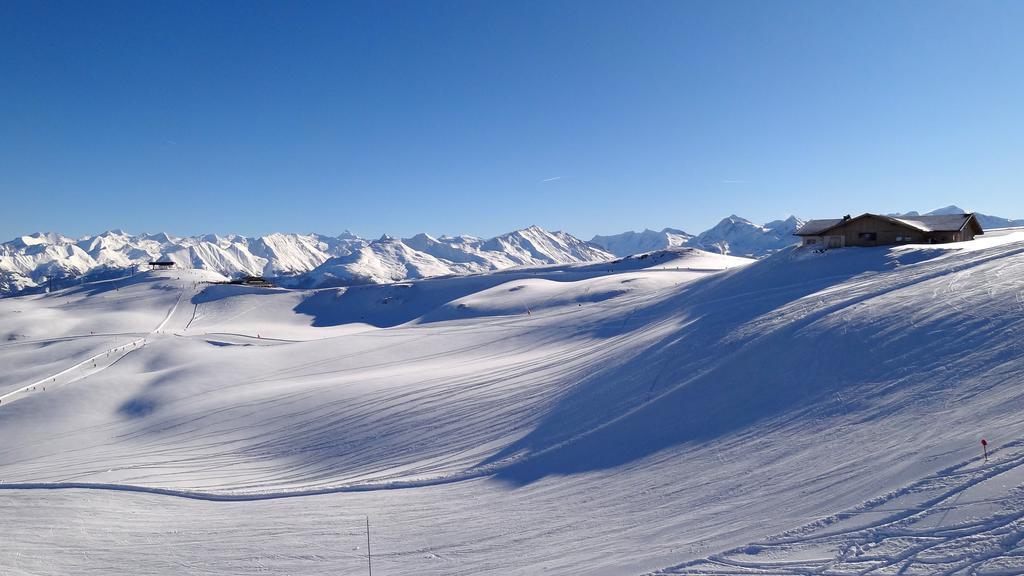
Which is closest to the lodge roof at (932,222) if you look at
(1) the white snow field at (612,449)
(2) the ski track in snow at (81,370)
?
(1) the white snow field at (612,449)

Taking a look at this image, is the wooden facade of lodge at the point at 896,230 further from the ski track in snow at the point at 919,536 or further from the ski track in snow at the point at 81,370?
the ski track in snow at the point at 81,370

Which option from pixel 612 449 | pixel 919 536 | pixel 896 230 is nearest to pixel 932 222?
pixel 896 230

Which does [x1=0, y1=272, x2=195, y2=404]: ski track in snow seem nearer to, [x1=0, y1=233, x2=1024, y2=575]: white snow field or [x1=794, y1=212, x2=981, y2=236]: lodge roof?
[x1=0, y1=233, x2=1024, y2=575]: white snow field

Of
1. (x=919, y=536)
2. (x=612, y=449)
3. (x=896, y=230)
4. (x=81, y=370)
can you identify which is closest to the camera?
(x=919, y=536)

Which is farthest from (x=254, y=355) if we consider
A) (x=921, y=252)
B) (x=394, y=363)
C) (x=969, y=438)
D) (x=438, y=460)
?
(x=921, y=252)

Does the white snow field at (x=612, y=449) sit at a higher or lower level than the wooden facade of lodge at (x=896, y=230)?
lower

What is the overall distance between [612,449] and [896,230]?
1009 inches

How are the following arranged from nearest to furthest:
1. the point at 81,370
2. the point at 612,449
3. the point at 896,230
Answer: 1. the point at 612,449
2. the point at 896,230
3. the point at 81,370

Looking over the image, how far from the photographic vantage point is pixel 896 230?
28734 millimetres

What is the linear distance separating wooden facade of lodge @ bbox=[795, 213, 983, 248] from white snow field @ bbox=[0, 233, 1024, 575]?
3139 millimetres

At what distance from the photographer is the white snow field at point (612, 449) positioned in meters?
8.27

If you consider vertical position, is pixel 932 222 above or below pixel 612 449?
above

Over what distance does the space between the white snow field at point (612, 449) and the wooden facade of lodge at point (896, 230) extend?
3139 millimetres

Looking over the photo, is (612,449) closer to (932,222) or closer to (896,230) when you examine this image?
(896,230)
